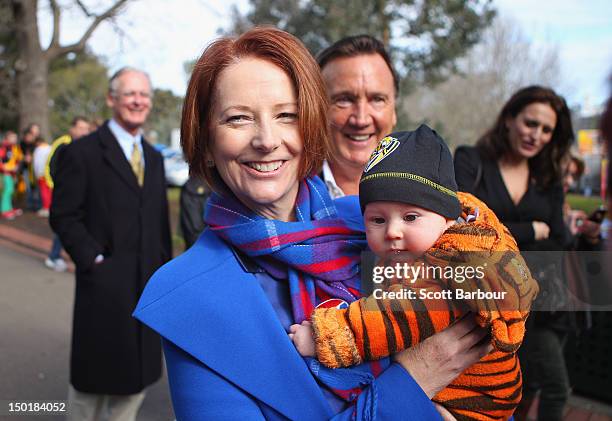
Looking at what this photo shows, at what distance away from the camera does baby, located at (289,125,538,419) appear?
1435 mm

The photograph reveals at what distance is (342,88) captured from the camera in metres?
2.61

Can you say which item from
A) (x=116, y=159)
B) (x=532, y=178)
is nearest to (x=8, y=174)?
(x=116, y=159)

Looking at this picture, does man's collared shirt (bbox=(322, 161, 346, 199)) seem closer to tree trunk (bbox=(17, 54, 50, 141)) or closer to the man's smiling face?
the man's smiling face

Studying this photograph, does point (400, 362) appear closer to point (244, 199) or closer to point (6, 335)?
point (244, 199)

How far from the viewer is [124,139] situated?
13.4 feet

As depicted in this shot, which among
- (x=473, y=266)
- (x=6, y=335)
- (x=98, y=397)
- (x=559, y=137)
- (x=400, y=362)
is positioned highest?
(x=559, y=137)

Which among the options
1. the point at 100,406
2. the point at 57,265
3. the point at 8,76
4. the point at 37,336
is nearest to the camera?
the point at 100,406

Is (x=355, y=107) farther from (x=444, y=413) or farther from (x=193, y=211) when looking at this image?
(x=193, y=211)

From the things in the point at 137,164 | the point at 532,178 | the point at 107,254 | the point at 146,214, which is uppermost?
the point at 532,178

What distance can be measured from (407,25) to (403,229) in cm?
1516

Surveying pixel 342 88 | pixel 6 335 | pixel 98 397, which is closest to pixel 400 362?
pixel 342 88

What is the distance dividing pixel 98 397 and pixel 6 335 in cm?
307

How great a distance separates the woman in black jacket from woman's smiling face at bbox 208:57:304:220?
176 cm

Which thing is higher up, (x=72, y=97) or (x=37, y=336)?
(x=72, y=97)
